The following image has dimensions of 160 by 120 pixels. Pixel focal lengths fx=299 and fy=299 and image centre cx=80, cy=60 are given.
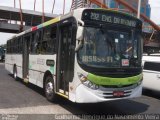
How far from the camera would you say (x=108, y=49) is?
859 cm

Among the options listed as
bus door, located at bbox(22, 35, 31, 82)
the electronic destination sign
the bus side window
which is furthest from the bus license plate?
bus door, located at bbox(22, 35, 31, 82)

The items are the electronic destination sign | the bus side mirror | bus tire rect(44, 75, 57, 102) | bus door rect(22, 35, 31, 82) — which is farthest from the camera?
bus door rect(22, 35, 31, 82)

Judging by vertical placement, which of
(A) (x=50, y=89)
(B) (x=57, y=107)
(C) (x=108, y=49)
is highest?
(C) (x=108, y=49)

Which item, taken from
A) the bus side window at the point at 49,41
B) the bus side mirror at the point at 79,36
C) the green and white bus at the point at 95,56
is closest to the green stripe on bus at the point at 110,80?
the green and white bus at the point at 95,56

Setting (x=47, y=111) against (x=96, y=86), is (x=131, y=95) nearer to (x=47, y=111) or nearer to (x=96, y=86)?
(x=96, y=86)

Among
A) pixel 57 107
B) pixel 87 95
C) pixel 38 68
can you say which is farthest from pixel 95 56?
pixel 38 68

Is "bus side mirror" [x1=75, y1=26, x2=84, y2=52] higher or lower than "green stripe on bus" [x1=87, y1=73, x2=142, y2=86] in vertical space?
higher

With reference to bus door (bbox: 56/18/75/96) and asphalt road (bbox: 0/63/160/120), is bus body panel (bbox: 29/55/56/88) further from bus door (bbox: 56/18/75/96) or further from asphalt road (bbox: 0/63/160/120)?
asphalt road (bbox: 0/63/160/120)

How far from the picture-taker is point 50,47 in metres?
10.6

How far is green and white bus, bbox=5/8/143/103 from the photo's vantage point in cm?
827

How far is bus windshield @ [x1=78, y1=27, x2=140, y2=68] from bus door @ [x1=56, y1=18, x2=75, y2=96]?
523 millimetres

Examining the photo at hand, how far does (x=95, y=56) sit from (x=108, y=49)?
48 cm

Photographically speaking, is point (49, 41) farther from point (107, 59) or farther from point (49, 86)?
point (107, 59)

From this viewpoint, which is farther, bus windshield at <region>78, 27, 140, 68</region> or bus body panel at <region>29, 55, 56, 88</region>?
bus body panel at <region>29, 55, 56, 88</region>
